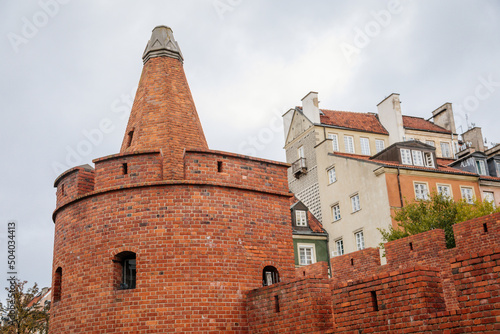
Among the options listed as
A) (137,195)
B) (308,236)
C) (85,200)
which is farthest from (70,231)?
(308,236)

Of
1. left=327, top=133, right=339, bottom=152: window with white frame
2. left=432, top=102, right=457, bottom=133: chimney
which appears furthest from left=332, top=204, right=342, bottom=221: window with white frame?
left=432, top=102, right=457, bottom=133: chimney

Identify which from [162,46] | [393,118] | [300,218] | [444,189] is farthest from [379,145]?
[162,46]

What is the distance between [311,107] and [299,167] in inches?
174

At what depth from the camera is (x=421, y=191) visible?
1190 inches

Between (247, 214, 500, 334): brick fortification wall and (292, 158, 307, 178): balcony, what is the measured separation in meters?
22.2

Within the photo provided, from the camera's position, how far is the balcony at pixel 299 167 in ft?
121

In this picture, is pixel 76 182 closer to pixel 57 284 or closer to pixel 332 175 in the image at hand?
pixel 57 284

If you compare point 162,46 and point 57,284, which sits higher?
Result: point 162,46

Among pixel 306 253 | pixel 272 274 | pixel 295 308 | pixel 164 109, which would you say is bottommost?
pixel 295 308

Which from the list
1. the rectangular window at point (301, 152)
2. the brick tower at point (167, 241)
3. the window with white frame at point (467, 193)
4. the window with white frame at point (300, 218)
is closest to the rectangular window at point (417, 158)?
the window with white frame at point (467, 193)

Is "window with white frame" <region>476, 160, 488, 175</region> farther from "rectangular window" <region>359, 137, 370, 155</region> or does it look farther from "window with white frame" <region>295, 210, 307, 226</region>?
"window with white frame" <region>295, 210, 307, 226</region>

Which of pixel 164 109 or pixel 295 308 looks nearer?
pixel 295 308

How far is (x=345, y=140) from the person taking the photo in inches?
1497

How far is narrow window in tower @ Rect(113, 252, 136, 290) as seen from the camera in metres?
12.4
